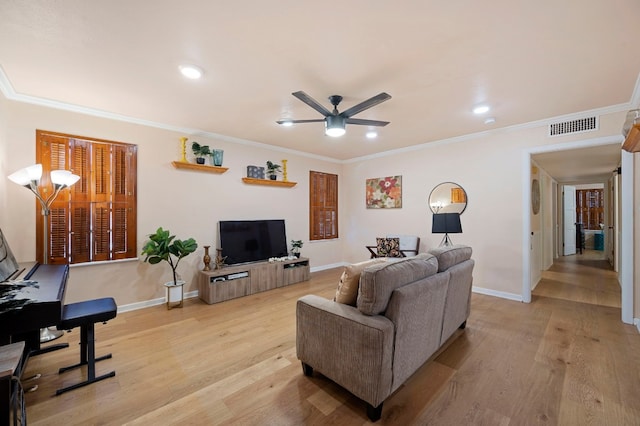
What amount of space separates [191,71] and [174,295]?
114 inches

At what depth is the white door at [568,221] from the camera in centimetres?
832

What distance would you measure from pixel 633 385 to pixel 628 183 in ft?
7.77

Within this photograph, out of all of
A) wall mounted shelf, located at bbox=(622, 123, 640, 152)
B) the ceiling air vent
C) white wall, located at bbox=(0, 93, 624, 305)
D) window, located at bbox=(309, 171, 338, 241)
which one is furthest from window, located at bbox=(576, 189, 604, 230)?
wall mounted shelf, located at bbox=(622, 123, 640, 152)

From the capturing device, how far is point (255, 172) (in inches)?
197

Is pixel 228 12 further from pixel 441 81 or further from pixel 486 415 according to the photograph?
pixel 486 415

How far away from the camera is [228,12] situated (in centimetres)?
177

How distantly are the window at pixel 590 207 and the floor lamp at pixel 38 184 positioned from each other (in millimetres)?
14468

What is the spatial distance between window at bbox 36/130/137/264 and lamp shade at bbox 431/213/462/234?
14.6 feet

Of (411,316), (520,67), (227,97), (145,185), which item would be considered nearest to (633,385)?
(411,316)

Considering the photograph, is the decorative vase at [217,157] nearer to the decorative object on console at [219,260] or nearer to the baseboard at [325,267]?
the decorative object on console at [219,260]

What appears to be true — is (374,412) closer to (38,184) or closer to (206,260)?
(206,260)

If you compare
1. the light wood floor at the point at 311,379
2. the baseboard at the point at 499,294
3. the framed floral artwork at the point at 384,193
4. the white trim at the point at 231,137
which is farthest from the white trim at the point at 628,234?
the framed floral artwork at the point at 384,193

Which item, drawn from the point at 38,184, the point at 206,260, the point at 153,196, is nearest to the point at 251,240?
the point at 206,260

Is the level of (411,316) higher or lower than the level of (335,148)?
lower
